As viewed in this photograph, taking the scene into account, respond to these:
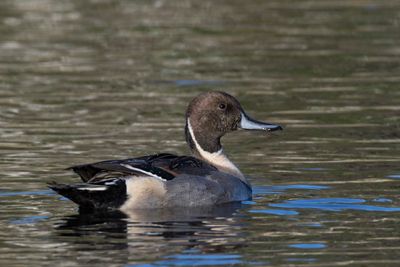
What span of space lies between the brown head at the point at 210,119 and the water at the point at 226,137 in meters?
0.59

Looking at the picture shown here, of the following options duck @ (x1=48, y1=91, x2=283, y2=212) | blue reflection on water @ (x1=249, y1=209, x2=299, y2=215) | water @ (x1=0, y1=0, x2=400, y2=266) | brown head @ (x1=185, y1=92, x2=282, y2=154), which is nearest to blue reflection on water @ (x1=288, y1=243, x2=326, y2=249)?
water @ (x1=0, y1=0, x2=400, y2=266)

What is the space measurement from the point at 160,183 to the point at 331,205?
4.62 feet

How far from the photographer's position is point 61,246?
9.44 m

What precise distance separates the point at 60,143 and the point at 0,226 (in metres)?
4.10

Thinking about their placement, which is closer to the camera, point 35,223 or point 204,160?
point 35,223

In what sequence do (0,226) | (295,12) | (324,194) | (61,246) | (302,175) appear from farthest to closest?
(295,12), (302,175), (324,194), (0,226), (61,246)

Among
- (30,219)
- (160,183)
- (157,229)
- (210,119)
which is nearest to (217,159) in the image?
(210,119)

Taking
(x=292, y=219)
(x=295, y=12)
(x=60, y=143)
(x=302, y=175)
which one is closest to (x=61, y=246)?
(x=292, y=219)

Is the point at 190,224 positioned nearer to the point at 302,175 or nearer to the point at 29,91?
the point at 302,175

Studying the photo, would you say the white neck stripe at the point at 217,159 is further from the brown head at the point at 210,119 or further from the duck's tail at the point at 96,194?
the duck's tail at the point at 96,194

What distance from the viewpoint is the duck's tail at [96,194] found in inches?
411

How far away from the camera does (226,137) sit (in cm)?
1498

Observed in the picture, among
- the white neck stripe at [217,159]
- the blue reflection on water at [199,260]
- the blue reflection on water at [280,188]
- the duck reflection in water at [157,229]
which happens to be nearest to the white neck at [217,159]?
the white neck stripe at [217,159]

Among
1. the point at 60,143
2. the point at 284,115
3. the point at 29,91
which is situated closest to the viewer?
the point at 60,143
